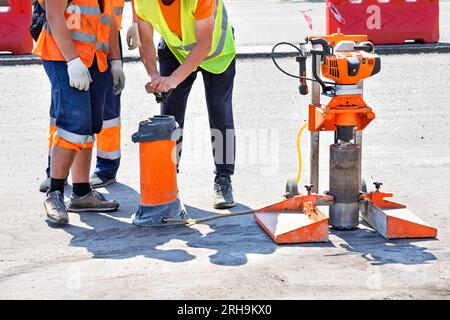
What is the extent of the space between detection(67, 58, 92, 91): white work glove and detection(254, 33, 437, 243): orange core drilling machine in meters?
1.35

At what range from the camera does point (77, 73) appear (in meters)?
6.13

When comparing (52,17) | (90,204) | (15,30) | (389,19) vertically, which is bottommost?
(90,204)

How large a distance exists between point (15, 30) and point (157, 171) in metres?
8.15

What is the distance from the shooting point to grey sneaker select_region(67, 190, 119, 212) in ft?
21.7

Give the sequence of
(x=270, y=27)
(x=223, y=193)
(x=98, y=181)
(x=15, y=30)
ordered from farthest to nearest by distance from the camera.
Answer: (x=270, y=27) < (x=15, y=30) < (x=98, y=181) < (x=223, y=193)

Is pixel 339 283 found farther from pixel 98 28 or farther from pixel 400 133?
pixel 400 133

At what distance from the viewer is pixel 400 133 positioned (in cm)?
891

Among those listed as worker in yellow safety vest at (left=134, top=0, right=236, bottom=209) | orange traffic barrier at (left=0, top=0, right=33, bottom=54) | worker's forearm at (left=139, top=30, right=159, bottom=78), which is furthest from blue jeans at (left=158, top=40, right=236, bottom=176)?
orange traffic barrier at (left=0, top=0, right=33, bottom=54)

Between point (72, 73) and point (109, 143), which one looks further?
point (109, 143)

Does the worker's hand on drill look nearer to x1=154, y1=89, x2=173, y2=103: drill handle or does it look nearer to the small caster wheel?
x1=154, y1=89, x2=173, y2=103: drill handle

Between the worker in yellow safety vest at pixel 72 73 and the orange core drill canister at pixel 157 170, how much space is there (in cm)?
46

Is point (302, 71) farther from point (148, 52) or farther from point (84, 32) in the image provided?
point (84, 32)

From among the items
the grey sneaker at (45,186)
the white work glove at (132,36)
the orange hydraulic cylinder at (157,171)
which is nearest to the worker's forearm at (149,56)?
the orange hydraulic cylinder at (157,171)

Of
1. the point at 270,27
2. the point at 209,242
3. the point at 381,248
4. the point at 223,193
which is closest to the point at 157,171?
the point at 209,242
